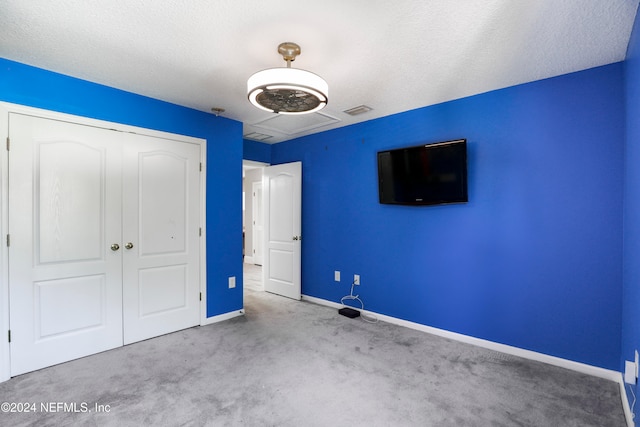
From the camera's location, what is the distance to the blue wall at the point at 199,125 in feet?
7.81

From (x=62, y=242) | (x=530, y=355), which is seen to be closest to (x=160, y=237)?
(x=62, y=242)

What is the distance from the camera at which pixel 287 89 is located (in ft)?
6.34

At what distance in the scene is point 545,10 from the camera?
66.8 inches

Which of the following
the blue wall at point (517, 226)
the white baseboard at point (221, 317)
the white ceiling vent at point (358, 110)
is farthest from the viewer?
the white baseboard at point (221, 317)

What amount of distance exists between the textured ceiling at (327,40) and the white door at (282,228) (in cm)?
188

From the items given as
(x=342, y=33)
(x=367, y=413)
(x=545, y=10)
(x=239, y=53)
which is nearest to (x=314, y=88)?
(x=342, y=33)

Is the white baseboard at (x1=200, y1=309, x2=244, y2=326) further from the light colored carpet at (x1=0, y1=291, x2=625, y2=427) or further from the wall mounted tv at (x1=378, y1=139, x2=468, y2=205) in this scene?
the wall mounted tv at (x1=378, y1=139, x2=468, y2=205)

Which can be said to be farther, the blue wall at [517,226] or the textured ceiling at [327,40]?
the blue wall at [517,226]

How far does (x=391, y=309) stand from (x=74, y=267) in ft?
10.5

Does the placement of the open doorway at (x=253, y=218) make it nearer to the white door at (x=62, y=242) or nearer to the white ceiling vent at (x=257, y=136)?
the white ceiling vent at (x=257, y=136)

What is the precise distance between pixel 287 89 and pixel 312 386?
6.86 feet

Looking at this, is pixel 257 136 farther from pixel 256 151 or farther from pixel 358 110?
pixel 358 110

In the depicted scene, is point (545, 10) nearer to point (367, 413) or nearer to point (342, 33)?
point (342, 33)

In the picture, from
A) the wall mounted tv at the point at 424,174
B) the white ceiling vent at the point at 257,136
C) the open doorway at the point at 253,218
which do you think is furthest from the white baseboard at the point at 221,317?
the open doorway at the point at 253,218
